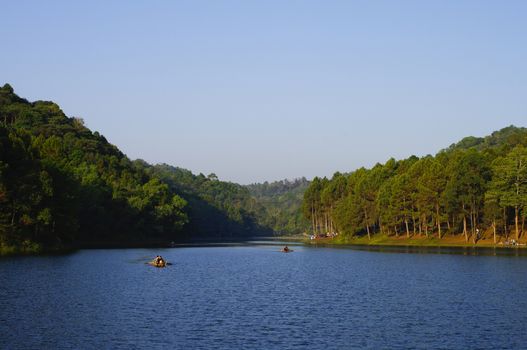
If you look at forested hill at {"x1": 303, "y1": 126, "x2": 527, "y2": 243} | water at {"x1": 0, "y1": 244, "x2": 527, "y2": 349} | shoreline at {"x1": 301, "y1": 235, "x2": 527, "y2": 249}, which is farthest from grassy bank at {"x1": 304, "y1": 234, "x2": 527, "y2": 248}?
water at {"x1": 0, "y1": 244, "x2": 527, "y2": 349}

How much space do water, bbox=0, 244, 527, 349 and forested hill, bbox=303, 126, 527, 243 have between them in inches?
1424

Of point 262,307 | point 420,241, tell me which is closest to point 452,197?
point 420,241

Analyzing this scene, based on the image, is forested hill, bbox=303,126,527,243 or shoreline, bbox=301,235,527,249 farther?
shoreline, bbox=301,235,527,249

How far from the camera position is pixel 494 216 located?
123562mm

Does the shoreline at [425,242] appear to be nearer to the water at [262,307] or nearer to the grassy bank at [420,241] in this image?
the grassy bank at [420,241]

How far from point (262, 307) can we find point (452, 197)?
8601 cm

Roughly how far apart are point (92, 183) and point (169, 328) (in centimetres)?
13668

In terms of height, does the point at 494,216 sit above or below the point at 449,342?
above

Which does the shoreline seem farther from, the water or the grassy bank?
the water

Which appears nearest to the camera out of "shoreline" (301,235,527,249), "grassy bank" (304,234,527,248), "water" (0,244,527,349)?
"water" (0,244,527,349)

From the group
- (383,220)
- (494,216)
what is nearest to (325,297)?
(494,216)

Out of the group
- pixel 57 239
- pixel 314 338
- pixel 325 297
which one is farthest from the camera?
pixel 57 239

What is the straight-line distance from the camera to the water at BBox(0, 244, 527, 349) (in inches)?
1613

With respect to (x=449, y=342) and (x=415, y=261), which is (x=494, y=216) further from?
(x=449, y=342)
